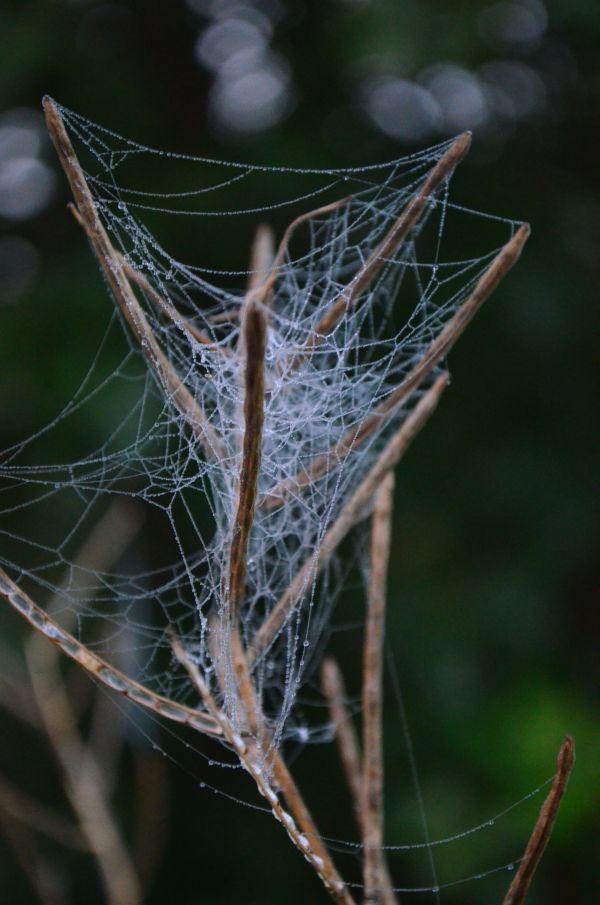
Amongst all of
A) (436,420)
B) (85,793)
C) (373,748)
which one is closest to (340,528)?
(373,748)

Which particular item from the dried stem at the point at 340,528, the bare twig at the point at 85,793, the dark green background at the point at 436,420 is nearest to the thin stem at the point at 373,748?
the dried stem at the point at 340,528

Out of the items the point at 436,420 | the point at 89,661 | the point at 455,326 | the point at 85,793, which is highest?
the point at 436,420

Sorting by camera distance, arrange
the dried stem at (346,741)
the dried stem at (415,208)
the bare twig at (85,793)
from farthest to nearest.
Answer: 1. the bare twig at (85,793)
2. the dried stem at (346,741)
3. the dried stem at (415,208)

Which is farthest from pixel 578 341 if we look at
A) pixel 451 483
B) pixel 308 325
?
pixel 308 325

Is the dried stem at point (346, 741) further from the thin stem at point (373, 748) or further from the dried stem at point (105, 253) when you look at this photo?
the dried stem at point (105, 253)

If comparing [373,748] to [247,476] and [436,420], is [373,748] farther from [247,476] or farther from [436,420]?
[436,420]

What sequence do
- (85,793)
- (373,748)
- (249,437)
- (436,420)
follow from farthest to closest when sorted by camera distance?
(436,420) → (85,793) → (373,748) → (249,437)

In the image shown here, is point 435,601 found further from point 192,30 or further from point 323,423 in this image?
point 192,30

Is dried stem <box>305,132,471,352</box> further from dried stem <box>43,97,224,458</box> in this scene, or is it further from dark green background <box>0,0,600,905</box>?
dark green background <box>0,0,600,905</box>
